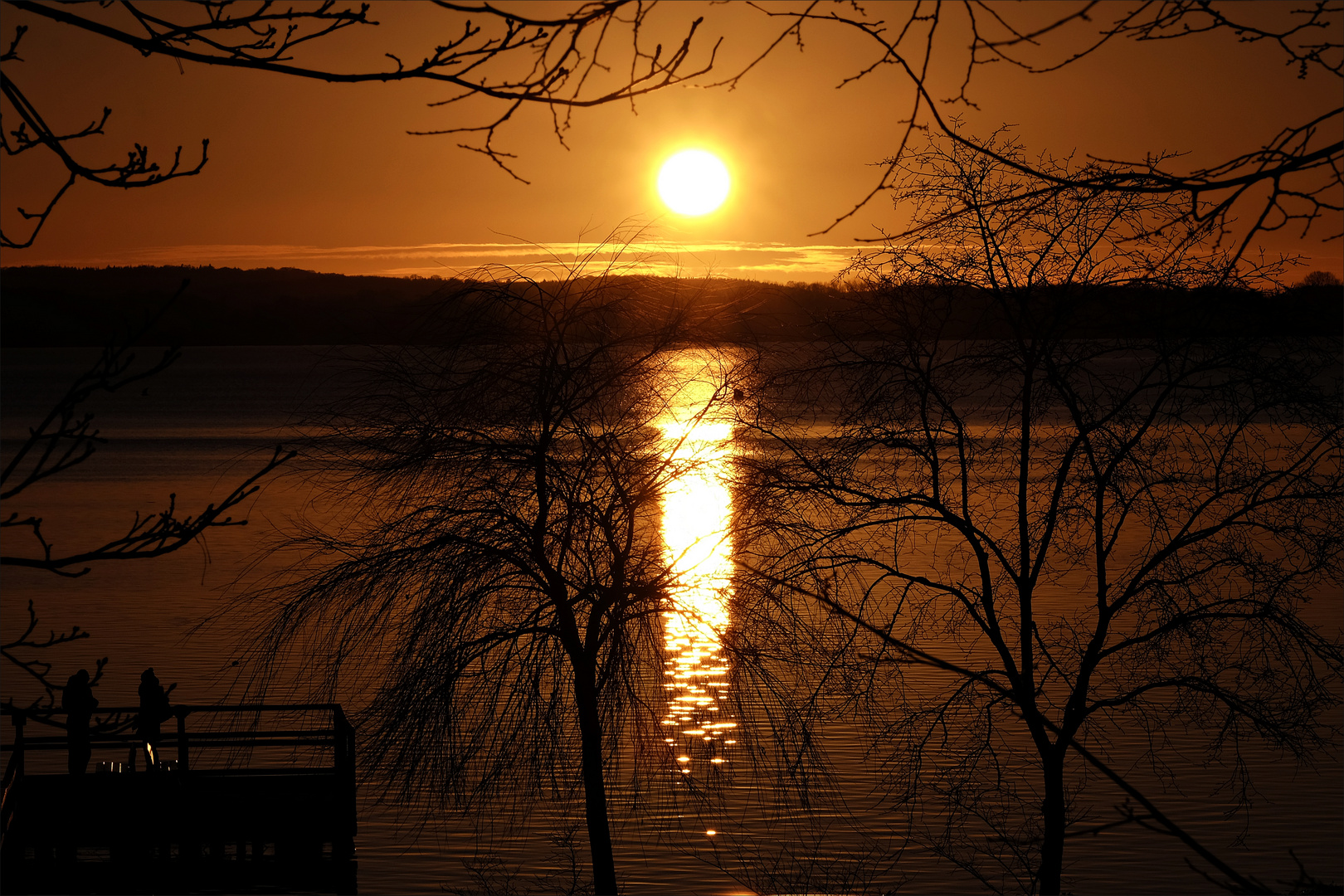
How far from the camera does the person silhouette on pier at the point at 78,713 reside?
4906mm

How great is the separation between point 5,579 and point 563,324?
1496 inches

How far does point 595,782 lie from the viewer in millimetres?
12680

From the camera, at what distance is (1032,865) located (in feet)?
57.0

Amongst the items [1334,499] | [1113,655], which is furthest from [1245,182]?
[1113,655]

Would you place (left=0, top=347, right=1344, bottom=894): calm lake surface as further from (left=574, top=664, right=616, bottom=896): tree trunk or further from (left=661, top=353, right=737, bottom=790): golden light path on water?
(left=574, top=664, right=616, bottom=896): tree trunk

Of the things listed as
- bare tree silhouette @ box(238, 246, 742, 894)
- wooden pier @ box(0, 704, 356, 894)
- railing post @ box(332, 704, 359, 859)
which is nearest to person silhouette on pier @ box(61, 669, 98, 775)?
wooden pier @ box(0, 704, 356, 894)

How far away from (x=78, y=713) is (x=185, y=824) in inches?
314

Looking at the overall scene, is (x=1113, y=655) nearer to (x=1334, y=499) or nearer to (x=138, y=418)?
(x=1334, y=499)

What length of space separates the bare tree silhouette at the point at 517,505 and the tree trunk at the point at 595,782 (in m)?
0.02

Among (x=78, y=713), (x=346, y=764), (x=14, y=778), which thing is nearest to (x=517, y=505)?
(x=346, y=764)

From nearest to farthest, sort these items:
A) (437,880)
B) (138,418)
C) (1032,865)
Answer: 1. (1032,865)
2. (437,880)
3. (138,418)

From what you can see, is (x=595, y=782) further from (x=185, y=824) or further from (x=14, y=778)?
(x=14, y=778)

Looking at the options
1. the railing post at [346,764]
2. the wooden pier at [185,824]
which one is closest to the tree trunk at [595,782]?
the wooden pier at [185,824]

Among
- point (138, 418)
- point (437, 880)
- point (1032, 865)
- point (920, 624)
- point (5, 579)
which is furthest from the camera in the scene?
point (138, 418)
